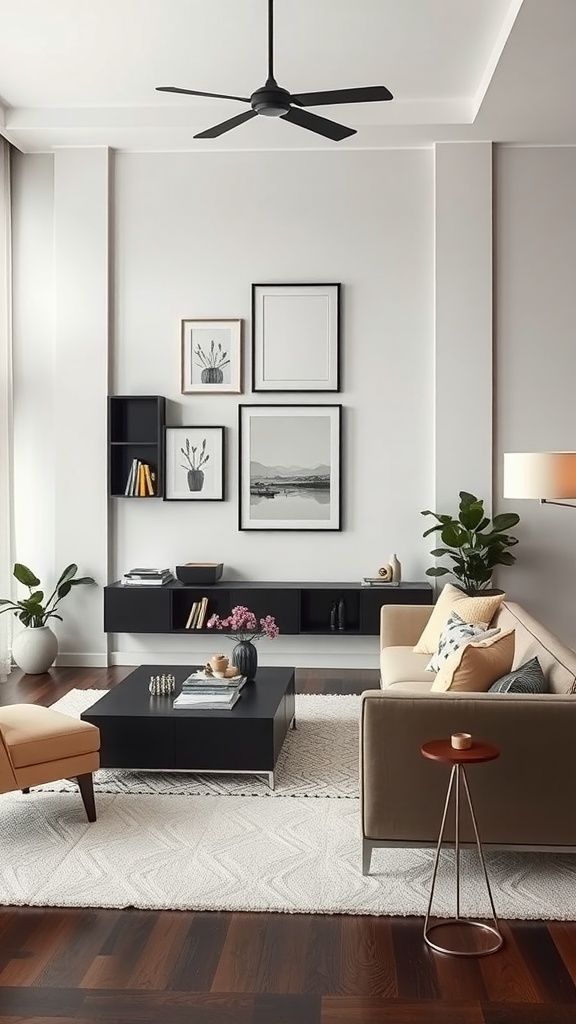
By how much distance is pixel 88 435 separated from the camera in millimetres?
6887

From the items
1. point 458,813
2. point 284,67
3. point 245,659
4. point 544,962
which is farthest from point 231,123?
point 544,962

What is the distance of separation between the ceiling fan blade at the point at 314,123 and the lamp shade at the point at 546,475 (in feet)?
5.47

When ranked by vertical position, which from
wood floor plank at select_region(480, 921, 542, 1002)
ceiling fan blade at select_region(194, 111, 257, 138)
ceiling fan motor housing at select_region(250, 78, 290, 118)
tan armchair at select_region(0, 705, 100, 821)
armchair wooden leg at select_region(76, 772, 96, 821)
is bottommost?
wood floor plank at select_region(480, 921, 542, 1002)

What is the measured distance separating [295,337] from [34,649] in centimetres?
274

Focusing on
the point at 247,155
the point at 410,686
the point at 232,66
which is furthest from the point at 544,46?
the point at 410,686

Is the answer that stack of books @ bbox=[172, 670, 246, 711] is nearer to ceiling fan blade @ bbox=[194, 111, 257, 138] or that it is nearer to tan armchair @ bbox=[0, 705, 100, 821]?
tan armchair @ bbox=[0, 705, 100, 821]

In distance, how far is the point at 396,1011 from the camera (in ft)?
8.32

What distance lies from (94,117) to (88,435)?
2077 millimetres

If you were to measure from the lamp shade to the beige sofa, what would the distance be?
727 millimetres

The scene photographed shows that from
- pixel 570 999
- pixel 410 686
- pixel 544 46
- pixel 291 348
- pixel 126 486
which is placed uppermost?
pixel 544 46

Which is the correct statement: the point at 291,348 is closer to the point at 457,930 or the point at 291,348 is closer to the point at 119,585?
the point at 119,585

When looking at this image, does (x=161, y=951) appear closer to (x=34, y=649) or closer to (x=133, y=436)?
(x=34, y=649)

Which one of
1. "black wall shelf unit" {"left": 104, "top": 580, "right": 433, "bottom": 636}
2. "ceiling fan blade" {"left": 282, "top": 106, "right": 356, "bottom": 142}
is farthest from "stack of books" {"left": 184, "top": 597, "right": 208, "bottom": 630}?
Result: "ceiling fan blade" {"left": 282, "top": 106, "right": 356, "bottom": 142}

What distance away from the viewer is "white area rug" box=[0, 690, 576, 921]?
316 centimetres
